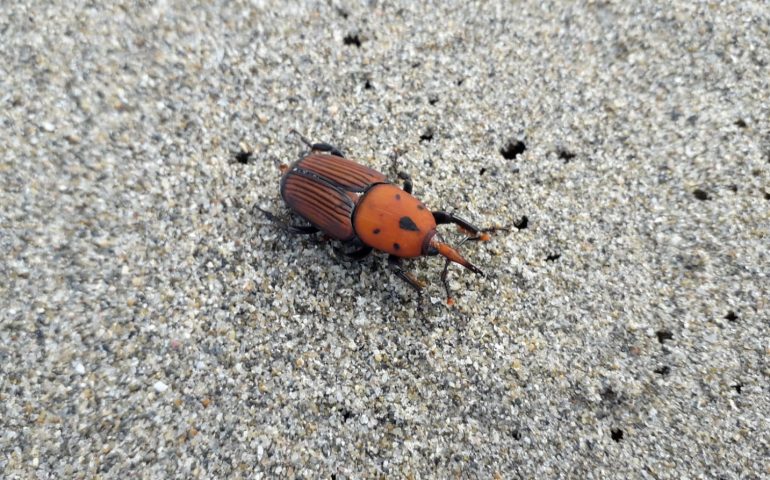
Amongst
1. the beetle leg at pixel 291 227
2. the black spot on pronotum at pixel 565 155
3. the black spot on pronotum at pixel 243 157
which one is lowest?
the beetle leg at pixel 291 227

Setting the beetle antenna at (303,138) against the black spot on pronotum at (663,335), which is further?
the beetle antenna at (303,138)

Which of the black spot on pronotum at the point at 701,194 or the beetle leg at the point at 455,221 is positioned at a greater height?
the black spot on pronotum at the point at 701,194

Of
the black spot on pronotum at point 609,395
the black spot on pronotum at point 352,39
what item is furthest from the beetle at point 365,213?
the black spot on pronotum at point 352,39

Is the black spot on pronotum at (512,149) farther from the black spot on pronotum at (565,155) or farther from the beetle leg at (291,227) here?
the beetle leg at (291,227)

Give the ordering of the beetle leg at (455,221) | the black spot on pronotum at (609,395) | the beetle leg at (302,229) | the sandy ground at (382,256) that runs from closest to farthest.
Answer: the sandy ground at (382,256), the black spot on pronotum at (609,395), the beetle leg at (455,221), the beetle leg at (302,229)

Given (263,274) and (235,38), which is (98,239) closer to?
(263,274)

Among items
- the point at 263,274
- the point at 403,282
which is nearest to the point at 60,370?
the point at 263,274
